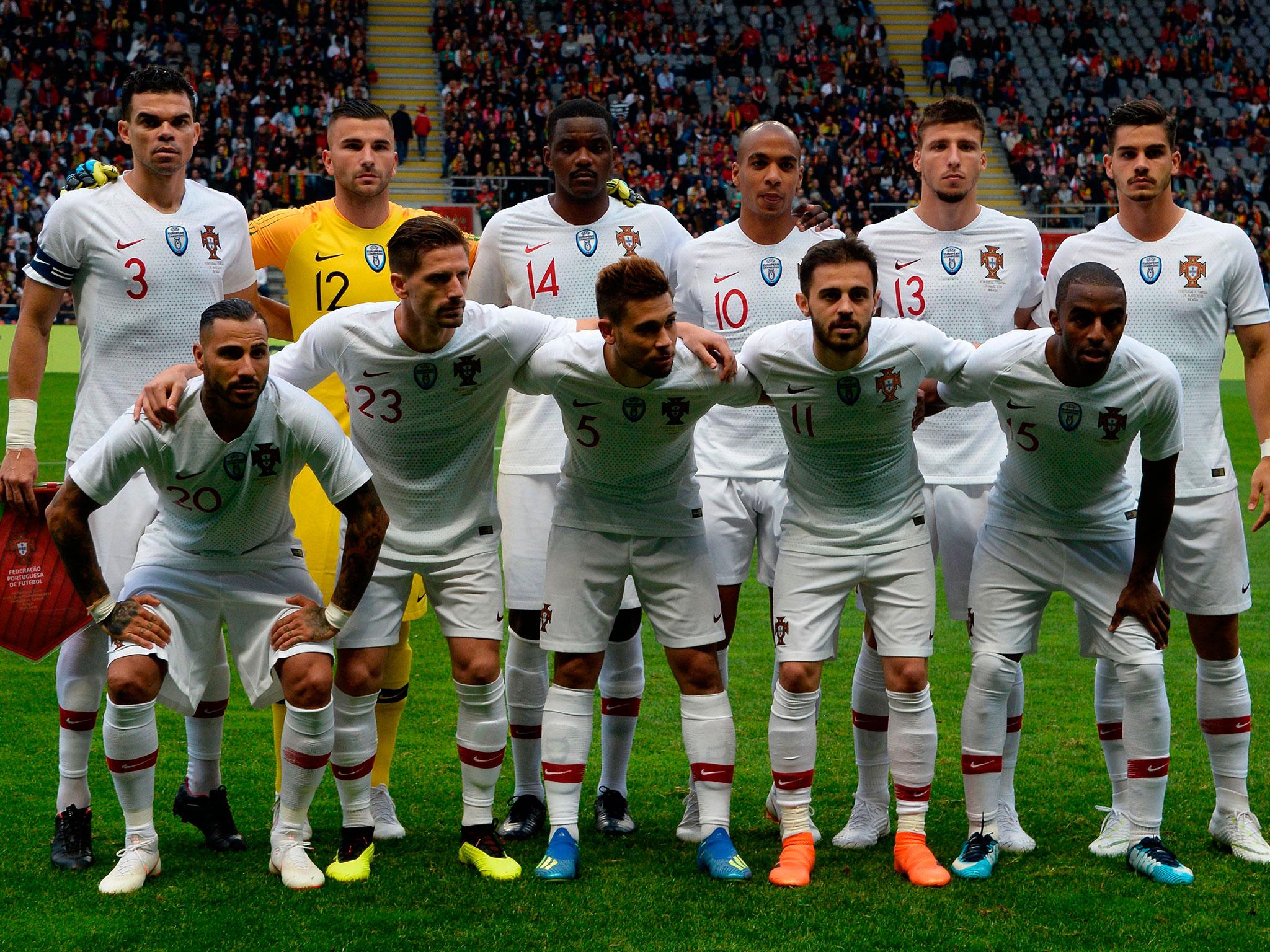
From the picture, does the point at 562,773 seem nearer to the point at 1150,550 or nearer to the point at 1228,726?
the point at 1150,550

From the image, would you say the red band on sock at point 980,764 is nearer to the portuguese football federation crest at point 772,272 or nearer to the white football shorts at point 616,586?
the white football shorts at point 616,586

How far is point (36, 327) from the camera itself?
509 centimetres

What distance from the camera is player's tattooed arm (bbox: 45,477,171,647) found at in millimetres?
4480

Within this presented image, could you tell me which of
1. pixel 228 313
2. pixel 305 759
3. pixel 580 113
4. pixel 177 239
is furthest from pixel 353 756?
pixel 580 113

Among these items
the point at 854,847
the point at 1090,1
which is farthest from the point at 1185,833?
the point at 1090,1

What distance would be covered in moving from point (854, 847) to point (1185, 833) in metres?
1.29

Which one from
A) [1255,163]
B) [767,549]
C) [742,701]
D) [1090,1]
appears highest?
[1090,1]

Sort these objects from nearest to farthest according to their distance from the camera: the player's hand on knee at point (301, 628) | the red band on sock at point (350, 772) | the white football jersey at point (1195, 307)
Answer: the player's hand on knee at point (301, 628) < the red band on sock at point (350, 772) < the white football jersey at point (1195, 307)

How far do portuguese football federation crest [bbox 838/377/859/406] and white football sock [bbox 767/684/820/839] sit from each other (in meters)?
1.02

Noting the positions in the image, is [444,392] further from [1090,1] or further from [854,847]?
[1090,1]

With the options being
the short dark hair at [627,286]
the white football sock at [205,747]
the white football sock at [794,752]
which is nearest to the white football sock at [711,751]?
the white football sock at [794,752]

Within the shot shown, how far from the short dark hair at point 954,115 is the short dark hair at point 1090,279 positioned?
3.19ft

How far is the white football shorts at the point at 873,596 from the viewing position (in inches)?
186

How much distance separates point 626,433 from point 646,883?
154 cm
